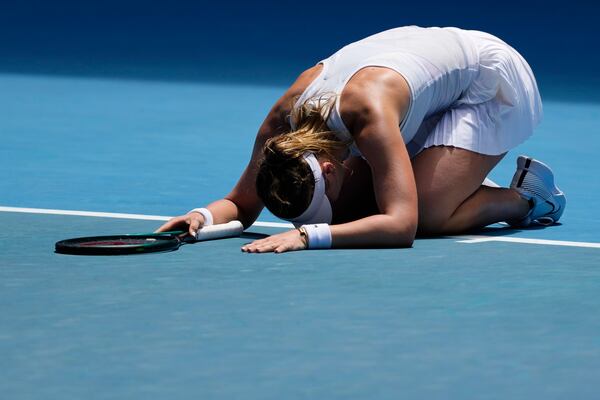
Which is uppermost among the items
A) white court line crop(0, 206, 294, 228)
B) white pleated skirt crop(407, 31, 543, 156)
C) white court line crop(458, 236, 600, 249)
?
white pleated skirt crop(407, 31, 543, 156)

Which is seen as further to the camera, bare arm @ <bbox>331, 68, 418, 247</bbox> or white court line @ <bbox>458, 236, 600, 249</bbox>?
white court line @ <bbox>458, 236, 600, 249</bbox>

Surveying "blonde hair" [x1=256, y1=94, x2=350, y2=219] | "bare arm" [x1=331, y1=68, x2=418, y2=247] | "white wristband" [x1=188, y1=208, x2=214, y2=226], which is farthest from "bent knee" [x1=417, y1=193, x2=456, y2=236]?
"white wristband" [x1=188, y1=208, x2=214, y2=226]

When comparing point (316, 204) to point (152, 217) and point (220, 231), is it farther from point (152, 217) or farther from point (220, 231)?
point (152, 217)

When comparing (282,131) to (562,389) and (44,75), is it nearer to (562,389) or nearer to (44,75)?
(562,389)

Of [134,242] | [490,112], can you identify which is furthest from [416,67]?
[134,242]

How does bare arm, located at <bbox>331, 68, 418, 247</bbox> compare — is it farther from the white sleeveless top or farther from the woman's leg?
the woman's leg

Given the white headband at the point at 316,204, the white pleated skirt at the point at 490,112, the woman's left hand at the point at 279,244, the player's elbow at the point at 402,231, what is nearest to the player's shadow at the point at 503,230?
the white pleated skirt at the point at 490,112

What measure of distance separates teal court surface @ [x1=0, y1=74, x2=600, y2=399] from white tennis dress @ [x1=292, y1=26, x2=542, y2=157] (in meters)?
0.39

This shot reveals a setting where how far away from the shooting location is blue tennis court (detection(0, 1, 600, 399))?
2.88m

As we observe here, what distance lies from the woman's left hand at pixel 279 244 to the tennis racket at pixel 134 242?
265 mm

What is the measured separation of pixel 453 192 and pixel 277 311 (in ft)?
4.89

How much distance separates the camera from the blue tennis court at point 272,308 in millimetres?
2875

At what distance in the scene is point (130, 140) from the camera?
765 centimetres

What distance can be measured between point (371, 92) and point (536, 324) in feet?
4.20
